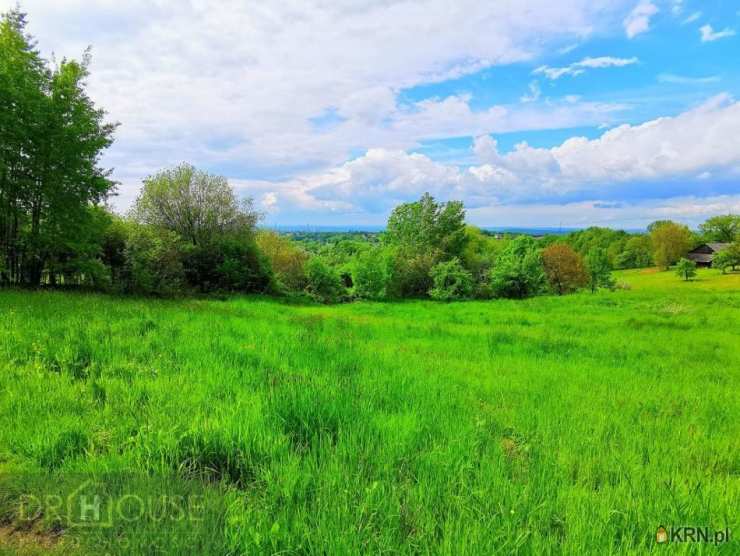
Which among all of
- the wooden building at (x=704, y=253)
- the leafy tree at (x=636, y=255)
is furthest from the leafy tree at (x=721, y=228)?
the leafy tree at (x=636, y=255)

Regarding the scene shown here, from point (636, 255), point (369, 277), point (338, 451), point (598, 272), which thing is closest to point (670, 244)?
point (636, 255)

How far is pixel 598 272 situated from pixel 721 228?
237ft

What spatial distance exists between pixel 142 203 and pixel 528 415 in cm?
3182

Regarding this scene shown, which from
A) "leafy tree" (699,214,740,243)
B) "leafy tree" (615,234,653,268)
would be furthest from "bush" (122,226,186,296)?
"leafy tree" (699,214,740,243)

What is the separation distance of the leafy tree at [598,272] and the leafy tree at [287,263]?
39.7 m

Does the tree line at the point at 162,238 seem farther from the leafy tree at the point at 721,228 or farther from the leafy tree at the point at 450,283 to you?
the leafy tree at the point at 721,228

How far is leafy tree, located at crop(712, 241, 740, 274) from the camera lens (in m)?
64.1

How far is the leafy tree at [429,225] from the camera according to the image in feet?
163

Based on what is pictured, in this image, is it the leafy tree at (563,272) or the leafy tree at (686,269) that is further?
the leafy tree at (686,269)

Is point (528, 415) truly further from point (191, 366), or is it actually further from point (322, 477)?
point (191, 366)

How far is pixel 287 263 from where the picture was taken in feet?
114

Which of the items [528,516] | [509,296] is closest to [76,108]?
[528,516]

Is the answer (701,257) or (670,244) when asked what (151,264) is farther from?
(701,257)

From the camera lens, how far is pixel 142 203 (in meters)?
28.3
